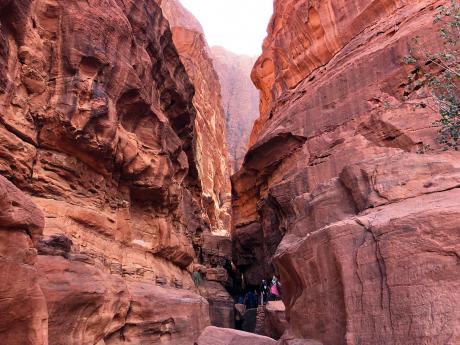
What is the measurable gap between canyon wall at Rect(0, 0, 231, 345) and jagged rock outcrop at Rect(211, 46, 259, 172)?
66.2 m

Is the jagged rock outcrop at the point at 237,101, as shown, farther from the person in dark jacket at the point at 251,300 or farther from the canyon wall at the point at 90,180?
the canyon wall at the point at 90,180

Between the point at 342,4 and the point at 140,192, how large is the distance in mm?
16495

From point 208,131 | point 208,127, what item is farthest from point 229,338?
point 208,127

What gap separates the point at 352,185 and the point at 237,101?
98.8 m

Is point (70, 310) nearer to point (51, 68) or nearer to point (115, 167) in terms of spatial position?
point (115, 167)

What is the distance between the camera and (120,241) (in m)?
16.4

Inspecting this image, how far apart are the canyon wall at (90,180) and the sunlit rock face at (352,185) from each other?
497 cm

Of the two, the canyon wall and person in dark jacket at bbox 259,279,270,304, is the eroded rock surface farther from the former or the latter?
person in dark jacket at bbox 259,279,270,304

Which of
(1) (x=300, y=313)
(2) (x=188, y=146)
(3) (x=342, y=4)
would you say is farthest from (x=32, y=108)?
(3) (x=342, y=4)

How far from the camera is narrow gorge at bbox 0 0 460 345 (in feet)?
20.3

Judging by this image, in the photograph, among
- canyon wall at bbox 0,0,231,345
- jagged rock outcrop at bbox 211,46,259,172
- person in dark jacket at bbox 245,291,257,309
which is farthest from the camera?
jagged rock outcrop at bbox 211,46,259,172

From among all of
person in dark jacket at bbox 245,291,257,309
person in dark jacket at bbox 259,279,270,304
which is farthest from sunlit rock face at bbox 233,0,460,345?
person in dark jacket at bbox 245,291,257,309

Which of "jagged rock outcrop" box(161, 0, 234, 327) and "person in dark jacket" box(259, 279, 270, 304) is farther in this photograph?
"jagged rock outcrop" box(161, 0, 234, 327)

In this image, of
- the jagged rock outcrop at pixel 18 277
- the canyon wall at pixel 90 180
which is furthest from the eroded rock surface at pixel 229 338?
the jagged rock outcrop at pixel 18 277
